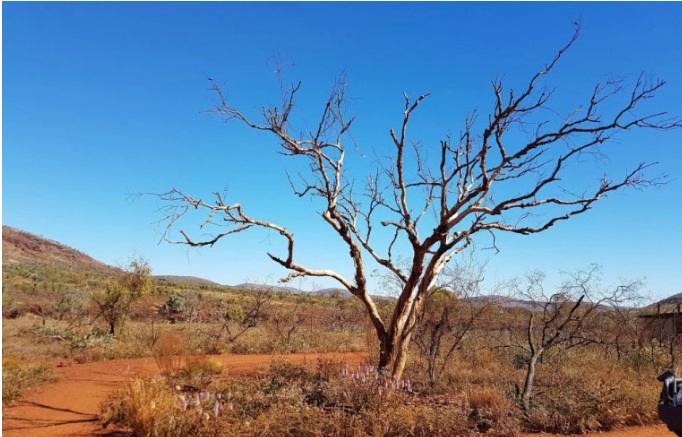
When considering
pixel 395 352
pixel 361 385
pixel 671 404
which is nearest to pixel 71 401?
pixel 361 385

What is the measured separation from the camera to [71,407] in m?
8.79

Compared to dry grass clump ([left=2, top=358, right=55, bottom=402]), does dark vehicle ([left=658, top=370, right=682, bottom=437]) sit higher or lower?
higher

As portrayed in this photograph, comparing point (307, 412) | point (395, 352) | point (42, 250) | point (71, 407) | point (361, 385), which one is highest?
point (42, 250)

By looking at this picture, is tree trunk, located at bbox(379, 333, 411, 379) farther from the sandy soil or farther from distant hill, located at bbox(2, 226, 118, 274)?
distant hill, located at bbox(2, 226, 118, 274)

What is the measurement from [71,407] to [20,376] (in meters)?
2.30

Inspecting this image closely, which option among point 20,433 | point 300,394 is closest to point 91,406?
point 20,433

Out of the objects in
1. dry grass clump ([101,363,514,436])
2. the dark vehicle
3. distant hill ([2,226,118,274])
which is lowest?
dry grass clump ([101,363,514,436])

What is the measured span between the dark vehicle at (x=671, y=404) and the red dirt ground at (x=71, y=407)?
1.79 meters

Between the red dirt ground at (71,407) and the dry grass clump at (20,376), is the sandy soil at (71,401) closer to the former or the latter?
the red dirt ground at (71,407)

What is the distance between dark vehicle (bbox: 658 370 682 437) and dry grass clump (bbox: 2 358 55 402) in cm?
1087

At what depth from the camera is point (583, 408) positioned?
8.82 meters

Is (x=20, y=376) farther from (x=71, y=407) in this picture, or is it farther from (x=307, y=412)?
(x=307, y=412)

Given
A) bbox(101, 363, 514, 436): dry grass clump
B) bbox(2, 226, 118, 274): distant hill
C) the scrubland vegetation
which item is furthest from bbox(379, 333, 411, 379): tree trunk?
bbox(2, 226, 118, 274): distant hill

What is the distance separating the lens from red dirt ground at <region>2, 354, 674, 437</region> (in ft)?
24.0
